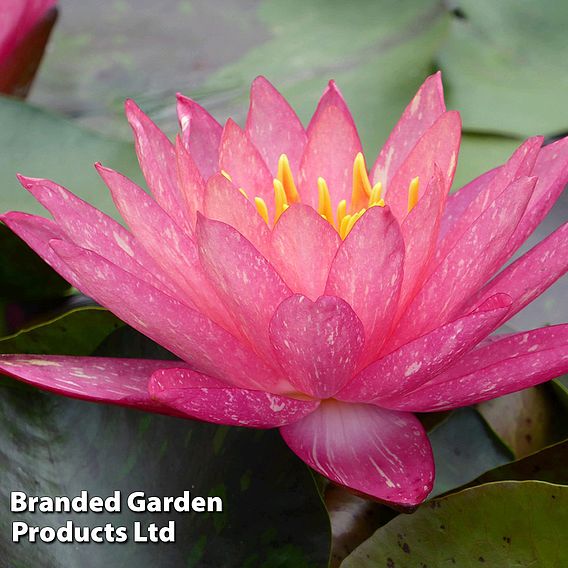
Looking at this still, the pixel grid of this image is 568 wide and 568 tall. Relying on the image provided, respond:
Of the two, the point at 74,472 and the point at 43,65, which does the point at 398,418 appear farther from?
the point at 43,65

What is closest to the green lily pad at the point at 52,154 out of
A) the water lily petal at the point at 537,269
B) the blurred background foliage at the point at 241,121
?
the blurred background foliage at the point at 241,121

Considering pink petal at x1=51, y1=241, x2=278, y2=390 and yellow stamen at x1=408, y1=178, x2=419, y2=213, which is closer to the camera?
pink petal at x1=51, y1=241, x2=278, y2=390

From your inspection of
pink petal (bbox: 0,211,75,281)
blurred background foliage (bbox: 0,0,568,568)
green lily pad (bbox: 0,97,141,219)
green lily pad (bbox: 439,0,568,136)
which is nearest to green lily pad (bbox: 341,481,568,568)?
blurred background foliage (bbox: 0,0,568,568)

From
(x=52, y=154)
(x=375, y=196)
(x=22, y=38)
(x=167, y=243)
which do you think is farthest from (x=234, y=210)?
(x=22, y=38)

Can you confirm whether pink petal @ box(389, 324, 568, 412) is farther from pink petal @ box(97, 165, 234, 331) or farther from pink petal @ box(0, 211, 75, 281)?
pink petal @ box(0, 211, 75, 281)

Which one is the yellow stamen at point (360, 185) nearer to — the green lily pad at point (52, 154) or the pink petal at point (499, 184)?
the pink petal at point (499, 184)

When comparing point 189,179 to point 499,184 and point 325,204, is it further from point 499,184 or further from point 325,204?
point 499,184

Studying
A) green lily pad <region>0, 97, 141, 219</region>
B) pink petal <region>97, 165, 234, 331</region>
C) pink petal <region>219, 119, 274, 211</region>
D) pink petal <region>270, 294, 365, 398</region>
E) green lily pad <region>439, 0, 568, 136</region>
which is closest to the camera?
pink petal <region>270, 294, 365, 398</region>
